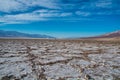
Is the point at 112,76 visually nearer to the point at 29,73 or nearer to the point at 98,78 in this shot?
the point at 98,78

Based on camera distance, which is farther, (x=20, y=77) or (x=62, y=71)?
(x=62, y=71)

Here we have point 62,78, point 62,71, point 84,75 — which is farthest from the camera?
point 62,71

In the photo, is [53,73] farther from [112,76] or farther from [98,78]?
[112,76]

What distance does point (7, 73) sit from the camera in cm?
342

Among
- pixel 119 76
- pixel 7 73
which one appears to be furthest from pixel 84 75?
pixel 7 73

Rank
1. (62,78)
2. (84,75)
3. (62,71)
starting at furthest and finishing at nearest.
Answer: (62,71), (84,75), (62,78)

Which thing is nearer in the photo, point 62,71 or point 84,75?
point 84,75

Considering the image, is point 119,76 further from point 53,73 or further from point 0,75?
point 0,75

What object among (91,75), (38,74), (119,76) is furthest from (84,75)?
(38,74)

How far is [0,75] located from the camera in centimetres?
325

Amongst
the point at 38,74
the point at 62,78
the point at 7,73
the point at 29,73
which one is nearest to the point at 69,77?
the point at 62,78

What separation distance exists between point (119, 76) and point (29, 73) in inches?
76.8

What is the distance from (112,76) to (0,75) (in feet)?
7.82

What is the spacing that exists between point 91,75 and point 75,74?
347 millimetres
